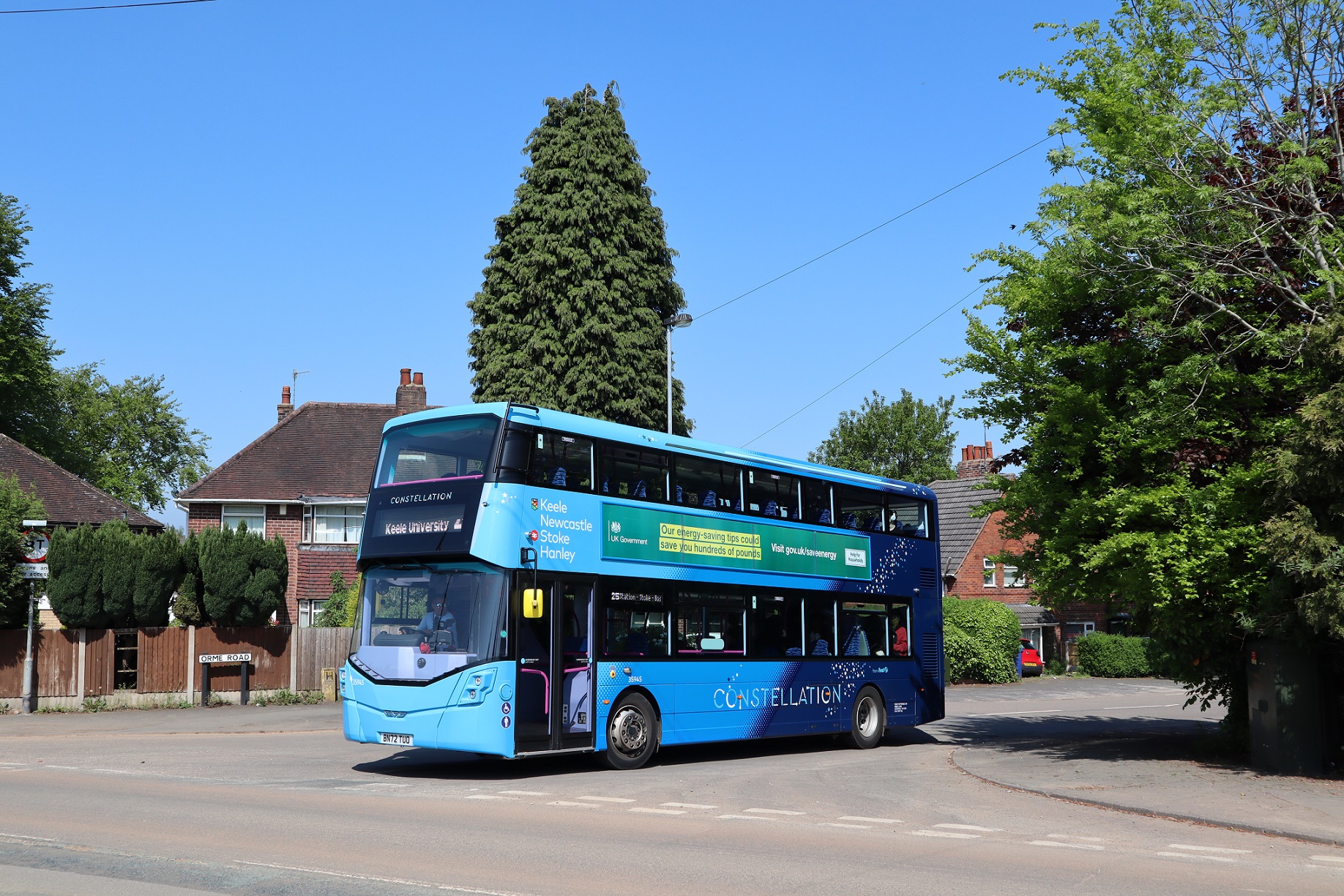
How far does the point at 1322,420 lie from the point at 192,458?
7400 centimetres

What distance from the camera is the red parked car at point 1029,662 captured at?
4438 cm

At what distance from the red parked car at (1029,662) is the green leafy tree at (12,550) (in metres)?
32.1

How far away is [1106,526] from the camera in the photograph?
16266 mm

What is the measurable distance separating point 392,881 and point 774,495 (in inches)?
A: 423

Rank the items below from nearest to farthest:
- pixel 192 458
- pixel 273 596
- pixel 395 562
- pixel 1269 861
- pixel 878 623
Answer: pixel 1269 861
pixel 395 562
pixel 878 623
pixel 273 596
pixel 192 458

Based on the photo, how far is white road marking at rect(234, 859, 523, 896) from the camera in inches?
299

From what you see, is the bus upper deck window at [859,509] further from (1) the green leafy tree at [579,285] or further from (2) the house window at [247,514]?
(2) the house window at [247,514]

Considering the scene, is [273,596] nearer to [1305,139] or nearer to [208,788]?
[208,788]

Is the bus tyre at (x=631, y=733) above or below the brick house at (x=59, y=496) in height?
below

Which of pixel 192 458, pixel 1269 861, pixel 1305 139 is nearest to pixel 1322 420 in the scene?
pixel 1305 139

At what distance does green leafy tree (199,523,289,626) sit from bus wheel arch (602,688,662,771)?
1475 cm

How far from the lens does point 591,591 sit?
49.2 ft

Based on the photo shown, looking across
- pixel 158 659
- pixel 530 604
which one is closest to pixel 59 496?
pixel 158 659

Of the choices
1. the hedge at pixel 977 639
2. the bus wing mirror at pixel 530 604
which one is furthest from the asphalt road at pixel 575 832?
the hedge at pixel 977 639
